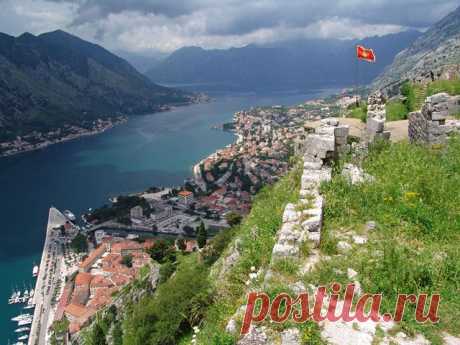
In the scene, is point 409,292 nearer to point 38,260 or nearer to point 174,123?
point 38,260

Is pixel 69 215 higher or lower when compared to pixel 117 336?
lower

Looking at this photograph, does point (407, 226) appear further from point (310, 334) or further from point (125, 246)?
point (125, 246)

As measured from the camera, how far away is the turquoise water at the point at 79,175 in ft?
146

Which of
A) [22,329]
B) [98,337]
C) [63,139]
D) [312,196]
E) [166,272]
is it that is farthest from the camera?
[63,139]

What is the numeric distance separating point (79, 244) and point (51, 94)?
12785 cm

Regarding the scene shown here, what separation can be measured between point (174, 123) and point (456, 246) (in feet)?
420

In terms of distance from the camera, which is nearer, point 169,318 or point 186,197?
point 169,318

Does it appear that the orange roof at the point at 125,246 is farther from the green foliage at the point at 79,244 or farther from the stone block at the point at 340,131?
the stone block at the point at 340,131

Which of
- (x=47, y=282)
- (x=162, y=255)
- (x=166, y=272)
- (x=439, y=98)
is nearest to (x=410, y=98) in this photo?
(x=439, y=98)

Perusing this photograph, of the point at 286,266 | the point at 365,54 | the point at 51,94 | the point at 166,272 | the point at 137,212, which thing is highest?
the point at 51,94

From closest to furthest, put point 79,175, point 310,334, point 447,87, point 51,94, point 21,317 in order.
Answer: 1. point 310,334
2. point 447,87
3. point 21,317
4. point 79,175
5. point 51,94

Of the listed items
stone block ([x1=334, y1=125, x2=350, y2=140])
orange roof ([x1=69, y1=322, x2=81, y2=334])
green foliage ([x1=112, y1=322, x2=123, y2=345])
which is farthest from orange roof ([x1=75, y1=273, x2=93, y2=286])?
stone block ([x1=334, y1=125, x2=350, y2=140])

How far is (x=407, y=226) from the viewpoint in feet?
17.2

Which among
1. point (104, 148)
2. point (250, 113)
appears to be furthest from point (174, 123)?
point (104, 148)
